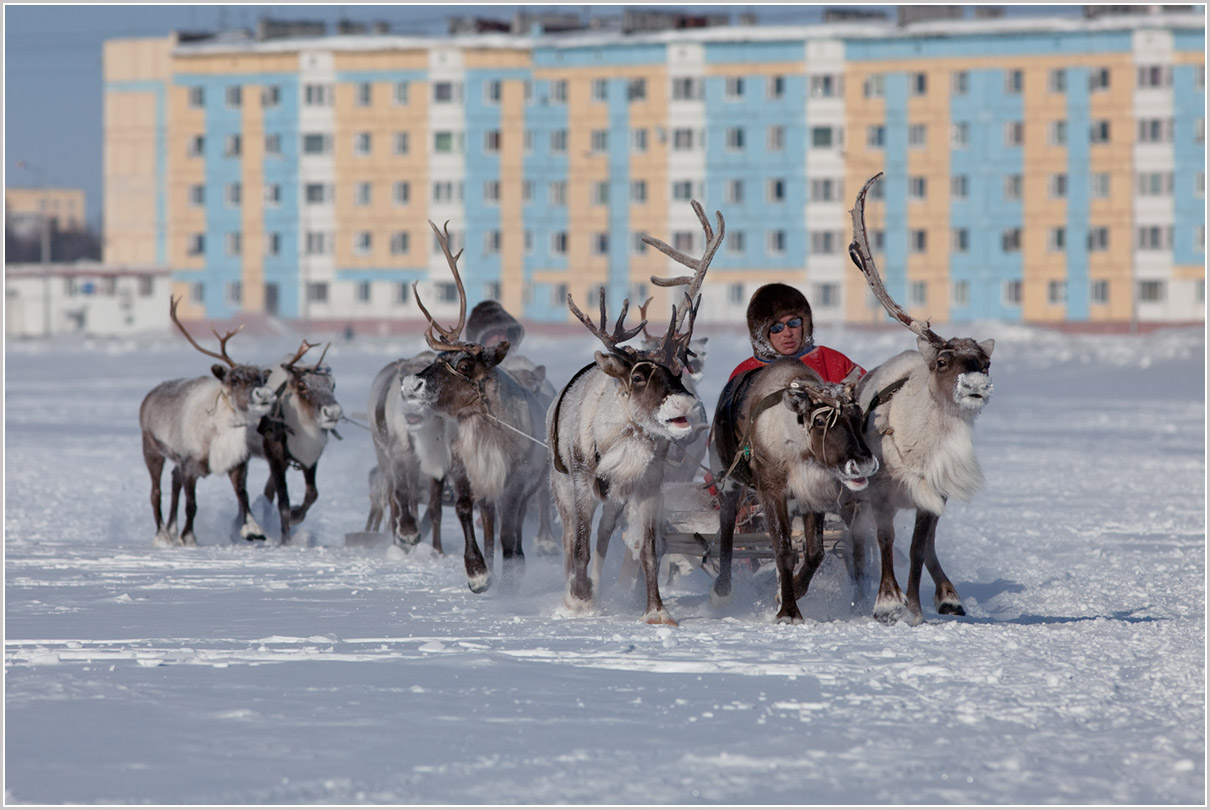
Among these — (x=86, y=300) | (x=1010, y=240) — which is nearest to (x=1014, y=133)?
(x=1010, y=240)

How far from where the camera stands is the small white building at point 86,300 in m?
81.1

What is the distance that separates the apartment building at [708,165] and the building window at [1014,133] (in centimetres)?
10

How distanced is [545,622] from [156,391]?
7.16 m

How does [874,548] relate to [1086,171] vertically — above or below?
below

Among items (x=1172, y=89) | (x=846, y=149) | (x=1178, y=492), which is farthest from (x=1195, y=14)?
(x=1178, y=492)

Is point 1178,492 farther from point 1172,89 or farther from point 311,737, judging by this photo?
point 1172,89

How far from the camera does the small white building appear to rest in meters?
81.1

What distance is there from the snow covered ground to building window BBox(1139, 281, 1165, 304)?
5420 cm

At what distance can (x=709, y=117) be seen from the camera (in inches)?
2685

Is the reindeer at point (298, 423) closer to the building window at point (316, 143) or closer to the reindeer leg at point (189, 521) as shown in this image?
the reindeer leg at point (189, 521)

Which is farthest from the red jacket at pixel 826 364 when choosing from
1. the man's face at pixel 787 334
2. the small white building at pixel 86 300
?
the small white building at pixel 86 300

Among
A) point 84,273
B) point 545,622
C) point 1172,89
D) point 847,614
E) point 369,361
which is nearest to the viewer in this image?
point 545,622

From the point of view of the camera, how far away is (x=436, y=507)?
1267cm

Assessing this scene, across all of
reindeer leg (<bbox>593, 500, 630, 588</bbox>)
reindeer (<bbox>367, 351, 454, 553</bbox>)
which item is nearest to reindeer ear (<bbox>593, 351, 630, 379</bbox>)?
reindeer leg (<bbox>593, 500, 630, 588</bbox>)
